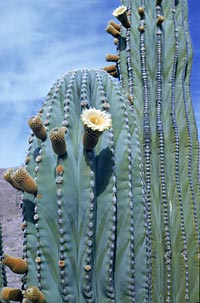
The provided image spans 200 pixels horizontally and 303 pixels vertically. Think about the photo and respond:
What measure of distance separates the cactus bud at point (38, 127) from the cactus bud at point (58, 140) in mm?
97

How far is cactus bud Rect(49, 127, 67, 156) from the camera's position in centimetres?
154

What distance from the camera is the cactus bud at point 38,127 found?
5.36 ft

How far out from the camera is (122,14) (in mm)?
2893

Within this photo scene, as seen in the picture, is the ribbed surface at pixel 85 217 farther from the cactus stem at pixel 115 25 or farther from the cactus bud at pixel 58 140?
the cactus stem at pixel 115 25

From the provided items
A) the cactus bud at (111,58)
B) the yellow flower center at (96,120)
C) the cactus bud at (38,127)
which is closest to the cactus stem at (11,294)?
the cactus bud at (38,127)

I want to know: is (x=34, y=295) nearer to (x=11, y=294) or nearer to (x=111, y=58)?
(x=11, y=294)

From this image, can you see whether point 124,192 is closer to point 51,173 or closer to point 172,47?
point 51,173

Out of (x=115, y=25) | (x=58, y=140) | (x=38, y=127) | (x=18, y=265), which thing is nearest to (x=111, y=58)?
(x=115, y=25)

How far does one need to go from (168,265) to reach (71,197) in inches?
52.9

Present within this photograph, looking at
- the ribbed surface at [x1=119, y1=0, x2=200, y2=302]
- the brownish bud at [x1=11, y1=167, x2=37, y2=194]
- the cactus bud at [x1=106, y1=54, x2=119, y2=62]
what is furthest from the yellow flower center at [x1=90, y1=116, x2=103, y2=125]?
the cactus bud at [x1=106, y1=54, x2=119, y2=62]

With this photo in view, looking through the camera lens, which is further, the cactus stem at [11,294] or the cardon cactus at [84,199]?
the cactus stem at [11,294]

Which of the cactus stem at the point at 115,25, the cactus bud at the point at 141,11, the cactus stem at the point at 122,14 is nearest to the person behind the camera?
the cactus stem at the point at 122,14

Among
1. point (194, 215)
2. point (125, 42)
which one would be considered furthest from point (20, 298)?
point (125, 42)

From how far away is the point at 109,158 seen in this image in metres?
1.64
